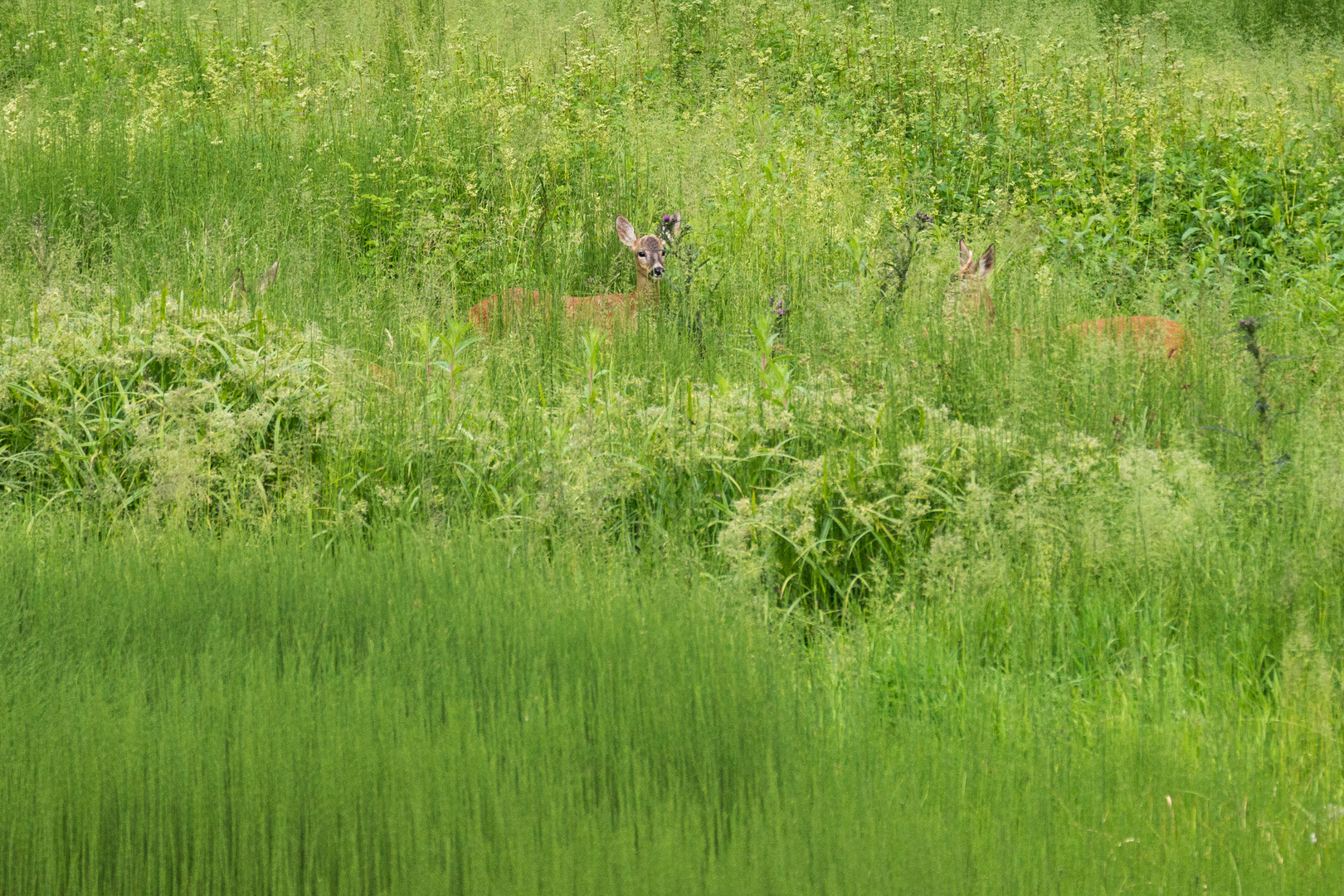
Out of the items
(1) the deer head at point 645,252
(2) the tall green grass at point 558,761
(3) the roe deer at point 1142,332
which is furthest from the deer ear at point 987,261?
(2) the tall green grass at point 558,761

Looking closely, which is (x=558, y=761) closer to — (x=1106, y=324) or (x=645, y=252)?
(x=1106, y=324)

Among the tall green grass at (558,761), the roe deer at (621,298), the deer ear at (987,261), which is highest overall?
the deer ear at (987,261)

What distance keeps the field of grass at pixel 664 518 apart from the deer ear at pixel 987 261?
1.01 feet

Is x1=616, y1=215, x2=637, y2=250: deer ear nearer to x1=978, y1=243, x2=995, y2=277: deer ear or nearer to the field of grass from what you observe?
the field of grass

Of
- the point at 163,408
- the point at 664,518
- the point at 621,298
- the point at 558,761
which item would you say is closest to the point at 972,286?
the point at 621,298

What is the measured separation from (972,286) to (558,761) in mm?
4033

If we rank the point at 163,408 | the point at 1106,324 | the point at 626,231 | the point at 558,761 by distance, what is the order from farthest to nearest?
the point at 626,231, the point at 1106,324, the point at 163,408, the point at 558,761

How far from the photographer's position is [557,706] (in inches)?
106

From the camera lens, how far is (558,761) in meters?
2.49

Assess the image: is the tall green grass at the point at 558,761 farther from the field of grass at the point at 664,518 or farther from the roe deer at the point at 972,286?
the roe deer at the point at 972,286

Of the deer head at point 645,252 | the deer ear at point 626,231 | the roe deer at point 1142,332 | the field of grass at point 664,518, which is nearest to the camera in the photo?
the field of grass at point 664,518

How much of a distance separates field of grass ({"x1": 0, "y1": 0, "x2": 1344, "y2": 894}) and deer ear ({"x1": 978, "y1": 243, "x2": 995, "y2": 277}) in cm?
31

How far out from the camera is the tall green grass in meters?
2.20

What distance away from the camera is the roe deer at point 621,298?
6.12 metres
